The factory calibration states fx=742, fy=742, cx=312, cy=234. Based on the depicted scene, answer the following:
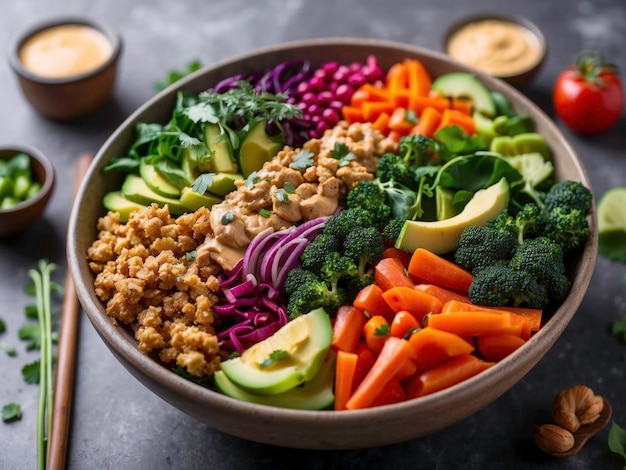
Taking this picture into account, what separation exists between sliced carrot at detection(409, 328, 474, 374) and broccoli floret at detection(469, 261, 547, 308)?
249mm

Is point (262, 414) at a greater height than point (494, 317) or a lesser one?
lesser

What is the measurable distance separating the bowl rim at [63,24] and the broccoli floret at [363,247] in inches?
92.4

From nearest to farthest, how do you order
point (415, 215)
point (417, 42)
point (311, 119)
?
point (415, 215) < point (311, 119) < point (417, 42)

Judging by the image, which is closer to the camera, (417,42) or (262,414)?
(262,414)

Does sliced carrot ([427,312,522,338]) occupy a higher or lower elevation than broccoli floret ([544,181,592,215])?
lower

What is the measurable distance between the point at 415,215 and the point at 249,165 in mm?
881

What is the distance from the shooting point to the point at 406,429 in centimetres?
287

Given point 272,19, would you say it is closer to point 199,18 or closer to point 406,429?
point 199,18

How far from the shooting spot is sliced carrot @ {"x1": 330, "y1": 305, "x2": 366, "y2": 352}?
300cm

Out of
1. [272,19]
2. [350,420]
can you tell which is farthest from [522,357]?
[272,19]

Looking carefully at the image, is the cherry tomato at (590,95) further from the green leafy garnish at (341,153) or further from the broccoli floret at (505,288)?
the broccoli floret at (505,288)

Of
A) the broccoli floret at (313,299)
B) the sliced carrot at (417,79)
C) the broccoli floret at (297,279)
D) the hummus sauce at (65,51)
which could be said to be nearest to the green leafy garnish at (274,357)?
the broccoli floret at (313,299)

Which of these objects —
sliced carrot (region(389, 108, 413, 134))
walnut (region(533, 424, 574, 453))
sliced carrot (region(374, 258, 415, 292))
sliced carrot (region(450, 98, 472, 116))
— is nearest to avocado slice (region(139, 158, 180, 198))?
sliced carrot (region(374, 258, 415, 292))

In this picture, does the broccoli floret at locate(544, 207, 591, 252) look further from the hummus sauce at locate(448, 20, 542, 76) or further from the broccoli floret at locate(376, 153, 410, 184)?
the hummus sauce at locate(448, 20, 542, 76)
